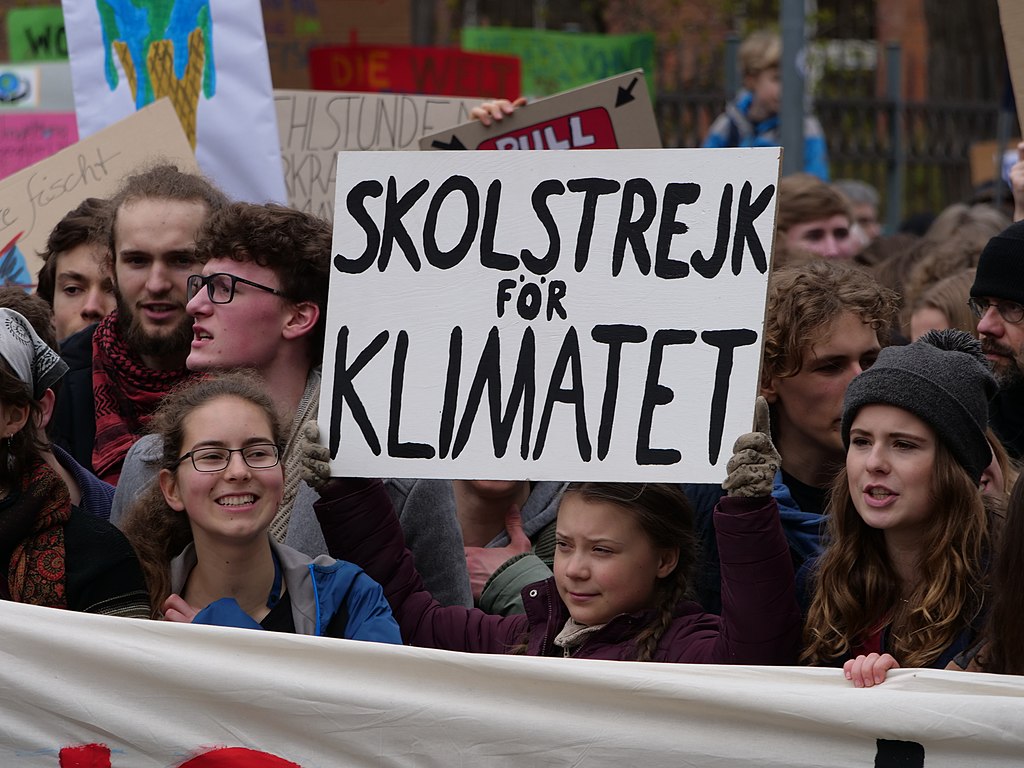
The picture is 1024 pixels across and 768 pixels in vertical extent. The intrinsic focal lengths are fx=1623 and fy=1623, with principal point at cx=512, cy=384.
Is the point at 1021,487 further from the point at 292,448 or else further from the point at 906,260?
the point at 906,260

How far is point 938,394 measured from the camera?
311 cm

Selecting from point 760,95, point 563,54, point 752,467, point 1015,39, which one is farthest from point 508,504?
point 563,54

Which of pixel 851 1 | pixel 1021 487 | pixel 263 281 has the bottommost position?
pixel 1021 487

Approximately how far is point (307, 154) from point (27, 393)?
308 cm

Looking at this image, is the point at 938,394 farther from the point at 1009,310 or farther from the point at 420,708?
the point at 420,708

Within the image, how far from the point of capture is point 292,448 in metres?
3.71

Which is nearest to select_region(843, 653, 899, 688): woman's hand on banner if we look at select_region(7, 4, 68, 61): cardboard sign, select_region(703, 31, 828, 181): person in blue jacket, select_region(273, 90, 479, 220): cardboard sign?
select_region(273, 90, 479, 220): cardboard sign

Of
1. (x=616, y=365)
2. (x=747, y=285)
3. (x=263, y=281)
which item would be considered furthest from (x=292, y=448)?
(x=747, y=285)

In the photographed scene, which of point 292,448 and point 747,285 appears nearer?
point 747,285

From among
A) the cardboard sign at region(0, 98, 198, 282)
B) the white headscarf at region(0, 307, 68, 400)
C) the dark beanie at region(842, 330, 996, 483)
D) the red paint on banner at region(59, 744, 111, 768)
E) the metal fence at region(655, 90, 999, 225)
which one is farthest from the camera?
the metal fence at region(655, 90, 999, 225)

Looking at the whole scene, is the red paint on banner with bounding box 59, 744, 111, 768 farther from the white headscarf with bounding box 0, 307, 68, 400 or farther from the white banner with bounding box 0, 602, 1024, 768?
the white headscarf with bounding box 0, 307, 68, 400

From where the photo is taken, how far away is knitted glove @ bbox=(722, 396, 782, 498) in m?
2.90

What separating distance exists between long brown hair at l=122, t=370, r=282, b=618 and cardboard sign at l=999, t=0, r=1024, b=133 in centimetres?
230

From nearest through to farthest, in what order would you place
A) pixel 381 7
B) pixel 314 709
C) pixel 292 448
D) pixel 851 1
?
pixel 314 709 < pixel 292 448 < pixel 381 7 < pixel 851 1
